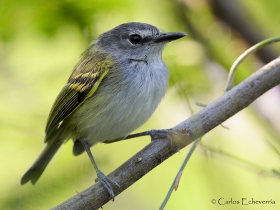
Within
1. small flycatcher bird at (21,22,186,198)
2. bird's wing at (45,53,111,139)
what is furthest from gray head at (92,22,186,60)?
bird's wing at (45,53,111,139)

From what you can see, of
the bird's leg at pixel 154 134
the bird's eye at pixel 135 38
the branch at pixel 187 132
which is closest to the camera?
the branch at pixel 187 132

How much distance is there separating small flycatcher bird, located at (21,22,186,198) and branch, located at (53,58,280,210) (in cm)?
65

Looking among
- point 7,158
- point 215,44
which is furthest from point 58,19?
point 215,44

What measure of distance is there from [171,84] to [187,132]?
1.10m

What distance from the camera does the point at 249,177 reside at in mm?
3170

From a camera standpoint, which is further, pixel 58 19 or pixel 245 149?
pixel 245 149

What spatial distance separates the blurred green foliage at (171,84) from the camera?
9.00 ft

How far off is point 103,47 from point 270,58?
3.96 ft

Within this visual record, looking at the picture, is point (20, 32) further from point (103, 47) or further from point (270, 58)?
point (270, 58)

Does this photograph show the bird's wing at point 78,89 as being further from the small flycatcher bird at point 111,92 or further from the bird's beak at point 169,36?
the bird's beak at point 169,36

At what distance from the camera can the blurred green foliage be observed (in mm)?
2742

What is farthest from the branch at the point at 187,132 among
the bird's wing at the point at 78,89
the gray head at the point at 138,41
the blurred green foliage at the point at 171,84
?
the gray head at the point at 138,41

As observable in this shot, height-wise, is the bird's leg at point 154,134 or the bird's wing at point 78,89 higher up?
the bird's wing at point 78,89

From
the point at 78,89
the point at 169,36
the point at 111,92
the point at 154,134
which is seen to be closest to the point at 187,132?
the point at 154,134
